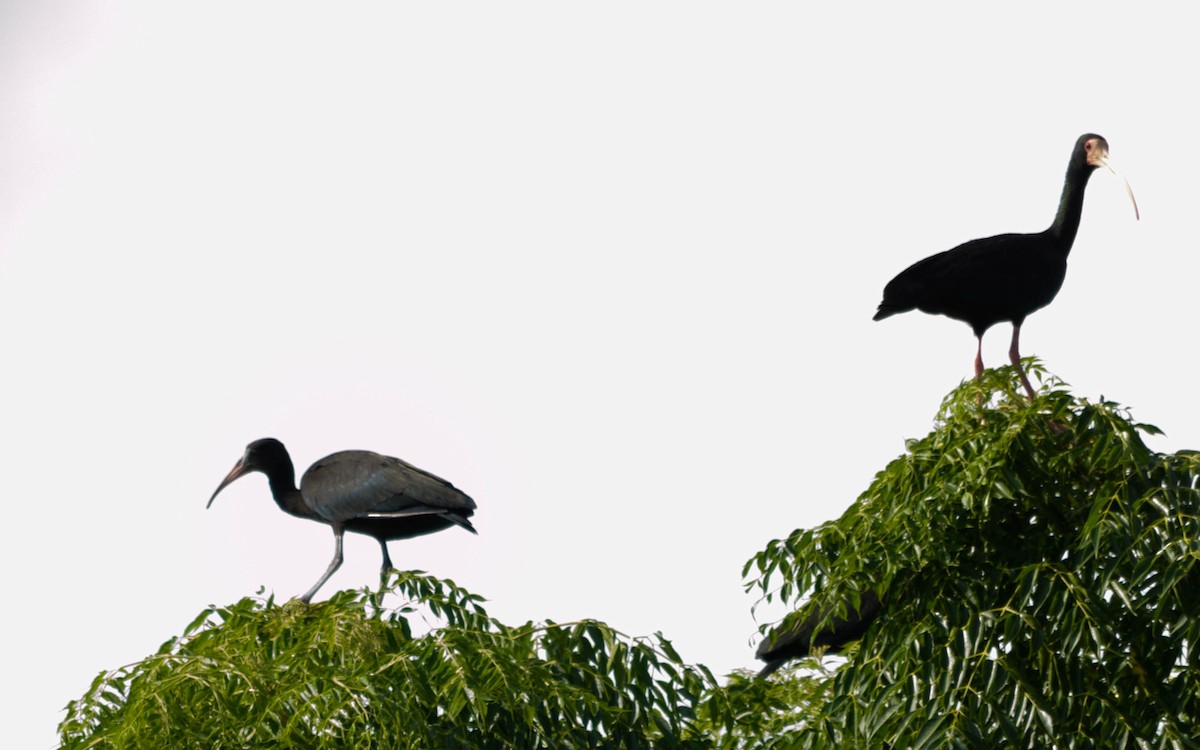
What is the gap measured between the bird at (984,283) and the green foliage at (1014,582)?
43.9 inches

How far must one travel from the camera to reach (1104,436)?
7.24 meters

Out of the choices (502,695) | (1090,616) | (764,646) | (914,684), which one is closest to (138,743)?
(502,695)

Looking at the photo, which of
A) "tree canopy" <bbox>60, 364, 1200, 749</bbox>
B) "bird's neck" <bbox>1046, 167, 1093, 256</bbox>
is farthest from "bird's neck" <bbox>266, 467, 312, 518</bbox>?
"bird's neck" <bbox>1046, 167, 1093, 256</bbox>

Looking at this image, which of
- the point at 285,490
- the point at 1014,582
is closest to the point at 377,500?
the point at 285,490

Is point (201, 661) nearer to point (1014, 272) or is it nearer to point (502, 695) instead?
point (502, 695)

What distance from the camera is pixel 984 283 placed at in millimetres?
8992

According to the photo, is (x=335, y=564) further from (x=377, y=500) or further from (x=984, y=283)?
(x=984, y=283)

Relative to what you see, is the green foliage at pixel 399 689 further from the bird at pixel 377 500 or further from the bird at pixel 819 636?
the bird at pixel 377 500

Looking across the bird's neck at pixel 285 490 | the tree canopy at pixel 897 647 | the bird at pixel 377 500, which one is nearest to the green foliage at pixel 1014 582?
the tree canopy at pixel 897 647

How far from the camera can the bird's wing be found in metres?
10.1

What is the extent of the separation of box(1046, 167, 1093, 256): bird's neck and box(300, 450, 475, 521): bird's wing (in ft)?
12.3

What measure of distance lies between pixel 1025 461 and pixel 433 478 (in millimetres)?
4076

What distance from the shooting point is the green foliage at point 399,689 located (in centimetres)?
673

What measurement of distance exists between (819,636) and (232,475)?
431 centimetres
